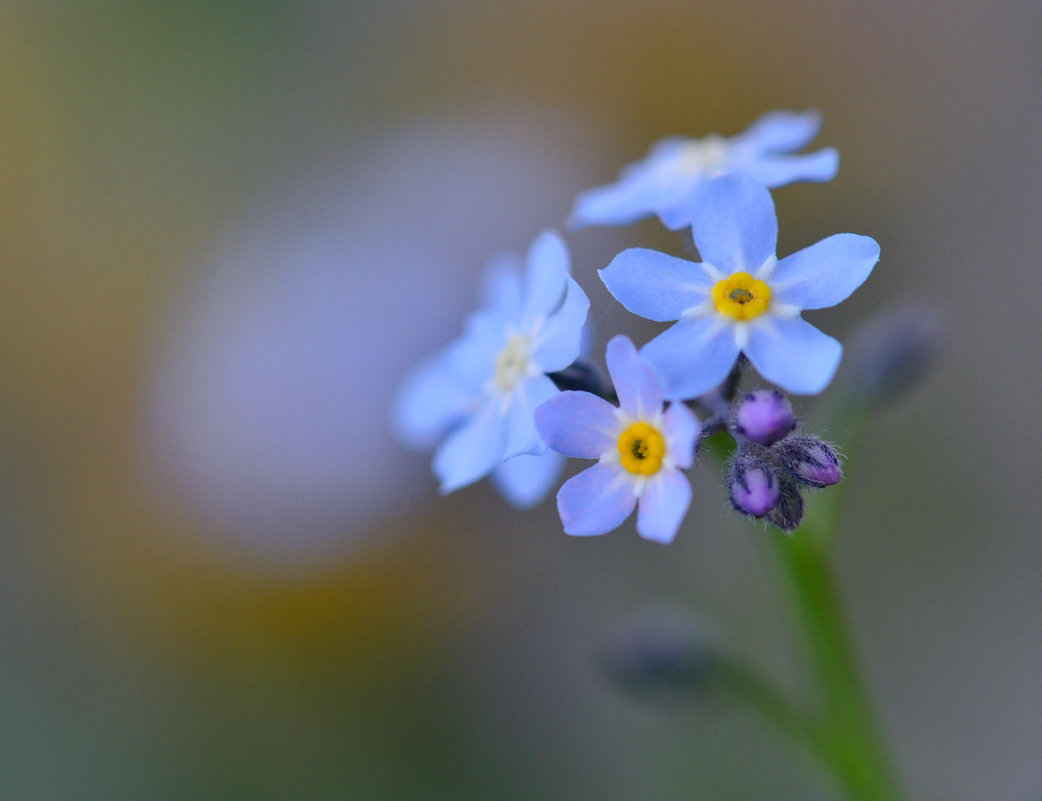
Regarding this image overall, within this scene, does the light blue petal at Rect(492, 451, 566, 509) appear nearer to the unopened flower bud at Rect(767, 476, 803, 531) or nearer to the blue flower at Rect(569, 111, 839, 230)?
the blue flower at Rect(569, 111, 839, 230)

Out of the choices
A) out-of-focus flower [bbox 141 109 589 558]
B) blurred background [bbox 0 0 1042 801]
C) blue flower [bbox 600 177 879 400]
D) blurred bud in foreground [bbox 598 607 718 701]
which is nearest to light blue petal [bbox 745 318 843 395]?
blue flower [bbox 600 177 879 400]

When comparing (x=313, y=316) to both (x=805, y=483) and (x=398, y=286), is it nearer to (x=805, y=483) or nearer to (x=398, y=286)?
(x=398, y=286)

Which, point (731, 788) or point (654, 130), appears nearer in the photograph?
point (731, 788)

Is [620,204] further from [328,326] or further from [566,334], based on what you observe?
[328,326]

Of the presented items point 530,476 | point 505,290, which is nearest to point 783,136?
point 505,290

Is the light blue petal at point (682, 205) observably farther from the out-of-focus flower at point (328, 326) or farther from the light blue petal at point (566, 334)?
the out-of-focus flower at point (328, 326)

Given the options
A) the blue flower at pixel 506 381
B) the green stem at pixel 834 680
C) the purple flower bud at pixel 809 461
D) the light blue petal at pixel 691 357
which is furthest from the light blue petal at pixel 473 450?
the green stem at pixel 834 680

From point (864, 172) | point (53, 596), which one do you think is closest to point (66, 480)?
point (53, 596)
